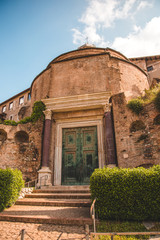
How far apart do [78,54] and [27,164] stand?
9226 millimetres

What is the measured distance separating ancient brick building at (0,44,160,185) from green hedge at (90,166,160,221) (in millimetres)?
4133

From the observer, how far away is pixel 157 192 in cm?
425

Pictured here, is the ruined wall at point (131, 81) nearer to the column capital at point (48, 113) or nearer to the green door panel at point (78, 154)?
the green door panel at point (78, 154)

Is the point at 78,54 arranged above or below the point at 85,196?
above

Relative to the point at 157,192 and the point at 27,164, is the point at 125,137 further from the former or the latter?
the point at 27,164

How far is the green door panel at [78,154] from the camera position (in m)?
9.88

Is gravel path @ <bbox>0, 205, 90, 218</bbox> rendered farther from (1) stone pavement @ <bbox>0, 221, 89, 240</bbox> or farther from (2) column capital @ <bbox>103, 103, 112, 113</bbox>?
(2) column capital @ <bbox>103, 103, 112, 113</bbox>

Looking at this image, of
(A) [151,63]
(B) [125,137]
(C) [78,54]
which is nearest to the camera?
(B) [125,137]

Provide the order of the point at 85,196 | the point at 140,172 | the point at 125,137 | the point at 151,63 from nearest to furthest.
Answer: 1. the point at 140,172
2. the point at 85,196
3. the point at 125,137
4. the point at 151,63

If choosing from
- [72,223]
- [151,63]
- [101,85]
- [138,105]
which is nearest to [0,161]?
[72,223]

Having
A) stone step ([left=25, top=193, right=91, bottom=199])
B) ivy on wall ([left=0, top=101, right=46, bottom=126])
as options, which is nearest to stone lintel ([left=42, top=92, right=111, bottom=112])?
ivy on wall ([left=0, top=101, right=46, bottom=126])

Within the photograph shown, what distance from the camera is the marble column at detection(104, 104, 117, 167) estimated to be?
8.91 m

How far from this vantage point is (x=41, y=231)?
396 centimetres

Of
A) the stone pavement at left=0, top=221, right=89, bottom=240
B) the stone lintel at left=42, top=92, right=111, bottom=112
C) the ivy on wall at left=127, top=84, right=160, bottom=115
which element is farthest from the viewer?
the stone lintel at left=42, top=92, right=111, bottom=112
